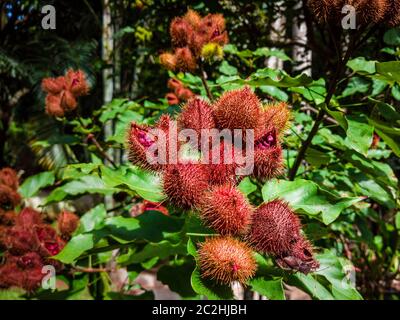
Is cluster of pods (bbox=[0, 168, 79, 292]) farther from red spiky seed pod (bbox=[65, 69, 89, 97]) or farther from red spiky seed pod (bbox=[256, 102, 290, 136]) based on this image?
red spiky seed pod (bbox=[256, 102, 290, 136])

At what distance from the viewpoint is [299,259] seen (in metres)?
1.06

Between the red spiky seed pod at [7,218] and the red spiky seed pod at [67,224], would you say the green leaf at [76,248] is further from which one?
the red spiky seed pod at [7,218]

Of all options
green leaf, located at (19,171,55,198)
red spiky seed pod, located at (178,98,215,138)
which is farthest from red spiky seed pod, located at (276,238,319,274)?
green leaf, located at (19,171,55,198)

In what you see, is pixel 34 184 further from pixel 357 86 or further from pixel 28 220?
pixel 357 86

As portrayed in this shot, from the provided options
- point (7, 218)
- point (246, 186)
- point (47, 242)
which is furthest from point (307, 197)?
point (7, 218)

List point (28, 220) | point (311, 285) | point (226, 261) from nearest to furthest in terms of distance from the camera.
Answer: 1. point (226, 261)
2. point (311, 285)
3. point (28, 220)

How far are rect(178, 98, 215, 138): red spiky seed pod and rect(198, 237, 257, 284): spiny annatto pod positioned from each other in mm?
291

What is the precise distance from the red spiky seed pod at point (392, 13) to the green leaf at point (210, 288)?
0.89 meters

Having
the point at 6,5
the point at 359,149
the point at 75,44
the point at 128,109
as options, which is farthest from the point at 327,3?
the point at 6,5

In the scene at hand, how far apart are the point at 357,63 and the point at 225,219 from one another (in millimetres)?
1005

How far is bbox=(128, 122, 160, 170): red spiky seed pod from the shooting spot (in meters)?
1.14

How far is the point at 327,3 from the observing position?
47.6 inches

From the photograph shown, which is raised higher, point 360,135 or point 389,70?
point 389,70

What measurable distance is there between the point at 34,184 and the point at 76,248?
995 millimetres
